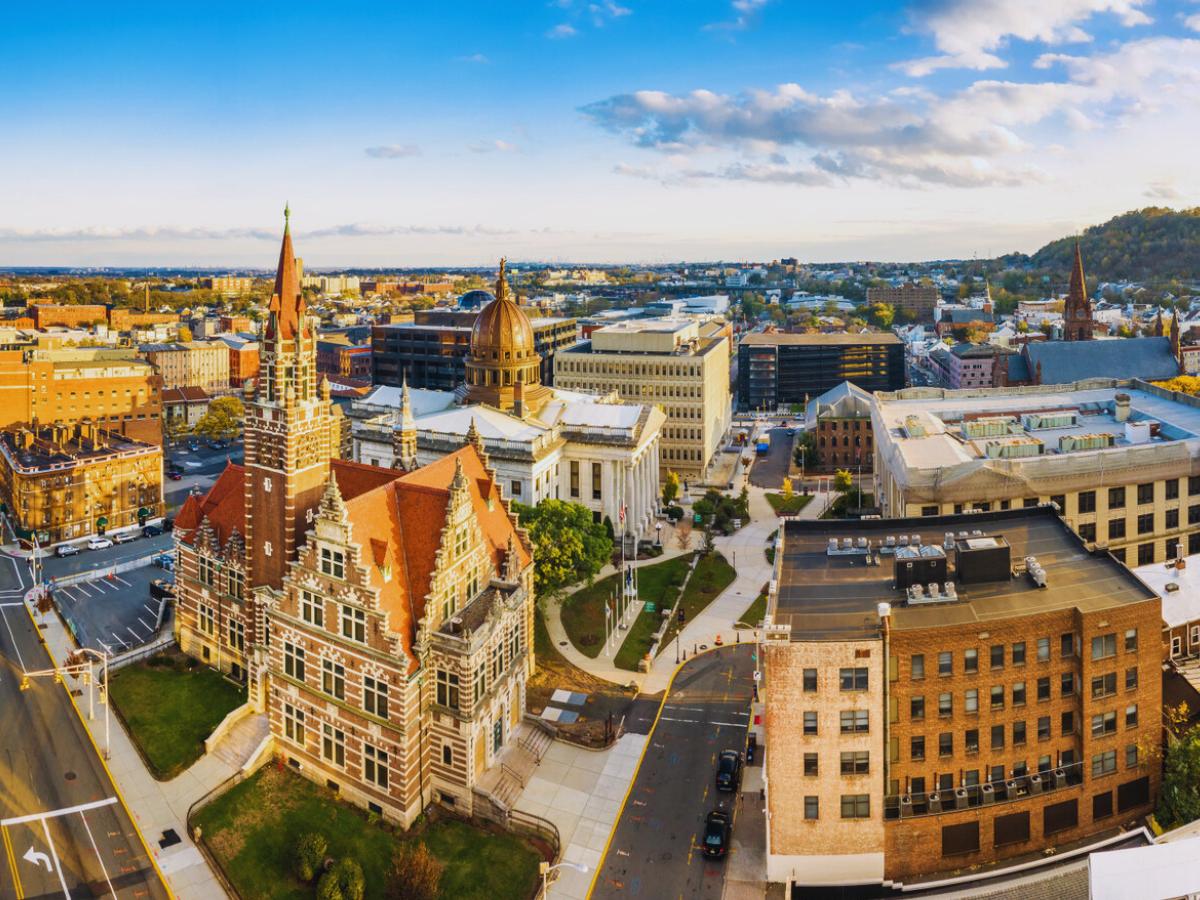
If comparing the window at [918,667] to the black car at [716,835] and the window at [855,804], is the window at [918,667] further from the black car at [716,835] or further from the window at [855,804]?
the black car at [716,835]

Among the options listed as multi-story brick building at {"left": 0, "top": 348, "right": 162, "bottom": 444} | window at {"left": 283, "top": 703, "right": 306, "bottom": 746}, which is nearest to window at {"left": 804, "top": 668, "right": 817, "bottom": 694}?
window at {"left": 283, "top": 703, "right": 306, "bottom": 746}

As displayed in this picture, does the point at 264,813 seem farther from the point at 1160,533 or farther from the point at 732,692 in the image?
the point at 1160,533

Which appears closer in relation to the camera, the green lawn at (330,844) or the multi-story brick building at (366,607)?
the green lawn at (330,844)

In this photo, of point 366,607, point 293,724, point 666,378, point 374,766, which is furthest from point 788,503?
point 366,607

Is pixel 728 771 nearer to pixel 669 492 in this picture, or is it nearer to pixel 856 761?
pixel 856 761

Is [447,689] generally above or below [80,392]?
below

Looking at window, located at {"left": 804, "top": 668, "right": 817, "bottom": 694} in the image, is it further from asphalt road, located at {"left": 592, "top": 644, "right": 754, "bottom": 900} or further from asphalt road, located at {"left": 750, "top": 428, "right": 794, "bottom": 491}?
asphalt road, located at {"left": 750, "top": 428, "right": 794, "bottom": 491}

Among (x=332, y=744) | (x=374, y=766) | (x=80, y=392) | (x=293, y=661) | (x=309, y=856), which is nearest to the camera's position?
(x=309, y=856)

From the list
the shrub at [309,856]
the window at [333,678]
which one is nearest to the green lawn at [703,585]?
the window at [333,678]
